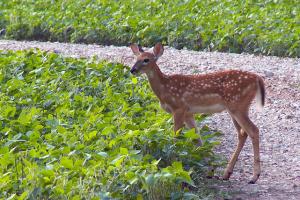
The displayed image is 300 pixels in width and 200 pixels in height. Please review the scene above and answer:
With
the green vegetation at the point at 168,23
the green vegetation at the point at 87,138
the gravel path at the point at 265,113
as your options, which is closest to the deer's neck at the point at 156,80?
the green vegetation at the point at 87,138

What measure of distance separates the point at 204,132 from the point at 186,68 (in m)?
3.93

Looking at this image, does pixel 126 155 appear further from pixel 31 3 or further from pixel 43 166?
pixel 31 3

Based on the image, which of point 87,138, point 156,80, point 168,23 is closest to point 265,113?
point 156,80

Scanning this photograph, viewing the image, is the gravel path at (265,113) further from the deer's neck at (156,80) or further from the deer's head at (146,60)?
the deer's head at (146,60)

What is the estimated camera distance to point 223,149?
34.8ft

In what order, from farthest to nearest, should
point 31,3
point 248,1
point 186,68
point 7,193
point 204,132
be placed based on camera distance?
point 31,3
point 248,1
point 186,68
point 204,132
point 7,193

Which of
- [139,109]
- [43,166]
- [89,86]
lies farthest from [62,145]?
[89,86]

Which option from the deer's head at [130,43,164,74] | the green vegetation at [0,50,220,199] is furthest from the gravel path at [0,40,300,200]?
the deer's head at [130,43,164,74]

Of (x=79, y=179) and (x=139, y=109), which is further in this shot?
(x=139, y=109)

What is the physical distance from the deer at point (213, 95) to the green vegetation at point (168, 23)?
5585mm

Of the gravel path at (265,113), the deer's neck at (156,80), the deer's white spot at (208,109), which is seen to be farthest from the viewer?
the deer's neck at (156,80)

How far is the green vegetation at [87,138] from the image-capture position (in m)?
7.75

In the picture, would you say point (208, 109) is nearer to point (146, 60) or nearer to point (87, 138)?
point (146, 60)

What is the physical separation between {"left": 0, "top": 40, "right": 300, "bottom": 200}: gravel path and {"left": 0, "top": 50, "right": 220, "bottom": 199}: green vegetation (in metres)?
0.51
